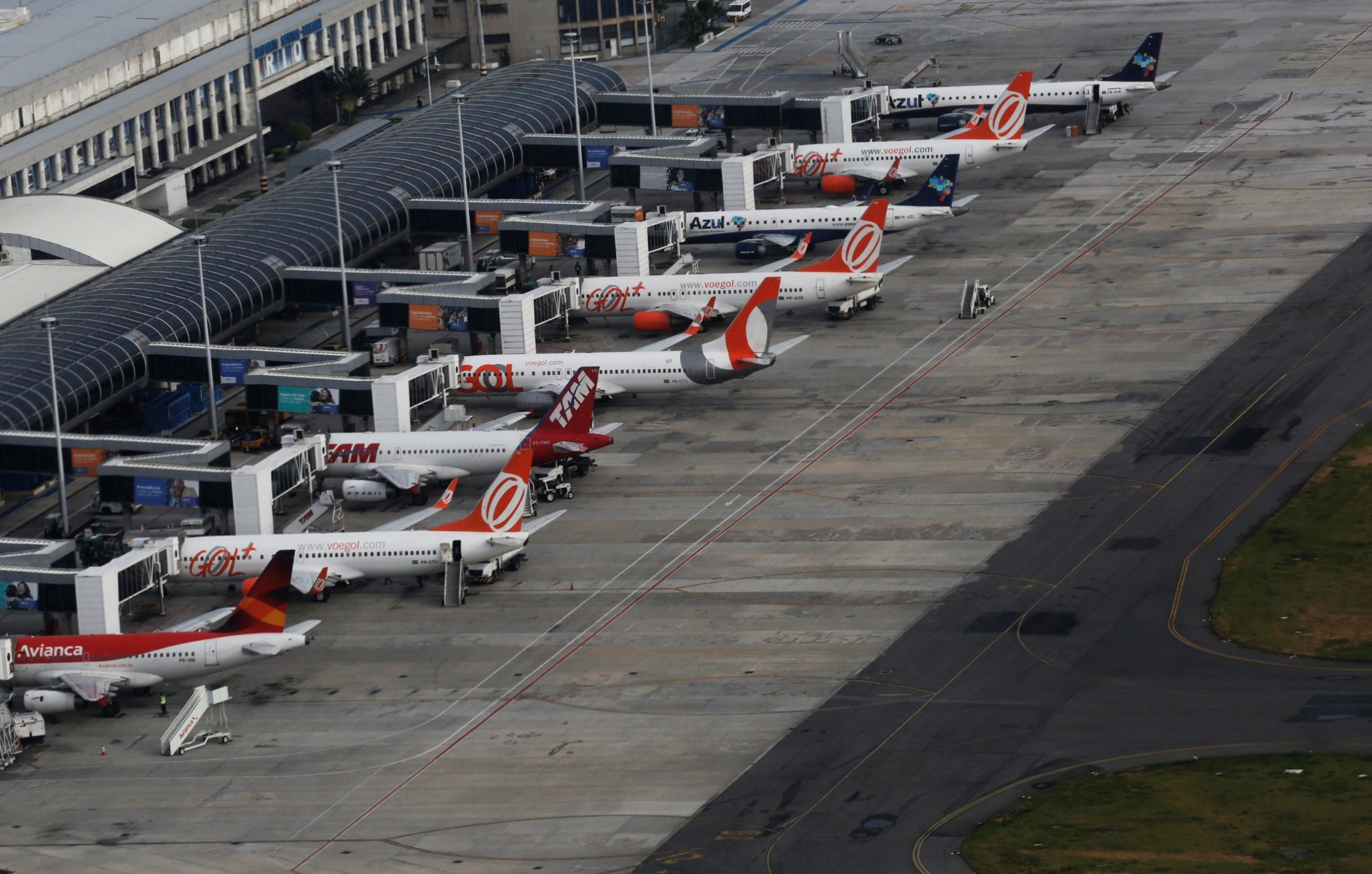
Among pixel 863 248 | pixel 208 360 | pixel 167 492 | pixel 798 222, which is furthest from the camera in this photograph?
pixel 798 222

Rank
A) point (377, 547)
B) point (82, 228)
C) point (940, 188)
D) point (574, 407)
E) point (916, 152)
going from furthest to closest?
point (916, 152)
point (940, 188)
point (82, 228)
point (574, 407)
point (377, 547)

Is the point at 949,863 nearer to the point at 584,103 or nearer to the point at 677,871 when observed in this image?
the point at 677,871

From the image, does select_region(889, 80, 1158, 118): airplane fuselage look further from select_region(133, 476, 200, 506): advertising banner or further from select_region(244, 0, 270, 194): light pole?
select_region(133, 476, 200, 506): advertising banner

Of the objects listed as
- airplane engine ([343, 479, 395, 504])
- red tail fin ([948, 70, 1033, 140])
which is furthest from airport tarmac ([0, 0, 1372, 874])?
red tail fin ([948, 70, 1033, 140])

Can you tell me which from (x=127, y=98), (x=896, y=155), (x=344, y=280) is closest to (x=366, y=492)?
(x=344, y=280)

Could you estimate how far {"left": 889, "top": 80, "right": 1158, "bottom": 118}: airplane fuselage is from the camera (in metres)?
186

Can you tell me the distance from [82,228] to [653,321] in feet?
131

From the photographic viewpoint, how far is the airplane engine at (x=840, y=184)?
17550 centimetres

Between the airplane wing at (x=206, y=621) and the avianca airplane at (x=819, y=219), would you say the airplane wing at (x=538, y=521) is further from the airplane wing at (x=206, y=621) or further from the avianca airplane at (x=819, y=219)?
the avianca airplane at (x=819, y=219)

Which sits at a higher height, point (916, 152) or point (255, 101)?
point (255, 101)

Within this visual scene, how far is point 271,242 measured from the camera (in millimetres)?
150750

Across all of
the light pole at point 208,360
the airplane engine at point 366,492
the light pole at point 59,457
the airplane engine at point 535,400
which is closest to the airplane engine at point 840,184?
the airplane engine at point 535,400

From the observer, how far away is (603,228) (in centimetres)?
15550

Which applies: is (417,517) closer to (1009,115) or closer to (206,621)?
(206,621)
